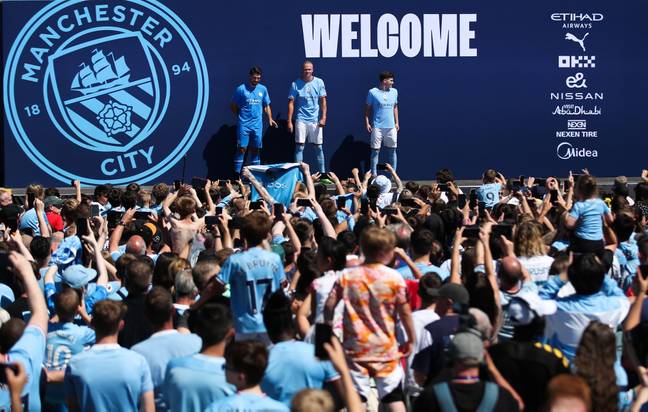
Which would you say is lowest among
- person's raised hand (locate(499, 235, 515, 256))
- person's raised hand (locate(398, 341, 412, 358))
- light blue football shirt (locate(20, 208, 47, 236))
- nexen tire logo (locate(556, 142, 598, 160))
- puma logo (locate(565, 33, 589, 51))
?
nexen tire logo (locate(556, 142, 598, 160))

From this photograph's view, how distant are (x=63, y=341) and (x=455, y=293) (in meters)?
2.39

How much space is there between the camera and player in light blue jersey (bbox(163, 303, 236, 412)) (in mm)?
5582

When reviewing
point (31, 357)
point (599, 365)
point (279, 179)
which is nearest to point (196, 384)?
point (31, 357)

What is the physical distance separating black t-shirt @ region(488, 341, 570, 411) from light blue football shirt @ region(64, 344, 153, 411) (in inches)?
75.1

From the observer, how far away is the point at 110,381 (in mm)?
5855

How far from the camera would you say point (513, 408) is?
5.04 metres

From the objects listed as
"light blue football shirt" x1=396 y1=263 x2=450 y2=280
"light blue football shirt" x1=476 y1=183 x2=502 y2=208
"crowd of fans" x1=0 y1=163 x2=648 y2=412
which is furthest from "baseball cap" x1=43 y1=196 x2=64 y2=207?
"light blue football shirt" x1=396 y1=263 x2=450 y2=280

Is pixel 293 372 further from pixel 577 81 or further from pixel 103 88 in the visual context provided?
pixel 577 81

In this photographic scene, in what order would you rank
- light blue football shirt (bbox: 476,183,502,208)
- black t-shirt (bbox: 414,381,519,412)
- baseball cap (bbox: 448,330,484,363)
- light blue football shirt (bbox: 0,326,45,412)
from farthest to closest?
1. light blue football shirt (bbox: 476,183,502,208)
2. light blue football shirt (bbox: 0,326,45,412)
3. baseball cap (bbox: 448,330,484,363)
4. black t-shirt (bbox: 414,381,519,412)

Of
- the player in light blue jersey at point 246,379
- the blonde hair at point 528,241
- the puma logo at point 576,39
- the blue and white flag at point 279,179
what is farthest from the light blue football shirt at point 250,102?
the player in light blue jersey at point 246,379

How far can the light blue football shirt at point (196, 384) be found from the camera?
5574 mm

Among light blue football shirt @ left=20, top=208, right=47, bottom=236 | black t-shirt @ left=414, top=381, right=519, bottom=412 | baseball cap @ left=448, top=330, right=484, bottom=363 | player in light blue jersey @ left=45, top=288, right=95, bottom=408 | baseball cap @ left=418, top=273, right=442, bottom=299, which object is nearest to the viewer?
Result: black t-shirt @ left=414, top=381, right=519, bottom=412

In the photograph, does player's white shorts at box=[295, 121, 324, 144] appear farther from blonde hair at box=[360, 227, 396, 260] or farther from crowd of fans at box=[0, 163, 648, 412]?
blonde hair at box=[360, 227, 396, 260]

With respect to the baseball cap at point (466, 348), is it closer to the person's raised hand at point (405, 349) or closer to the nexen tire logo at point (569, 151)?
the person's raised hand at point (405, 349)
